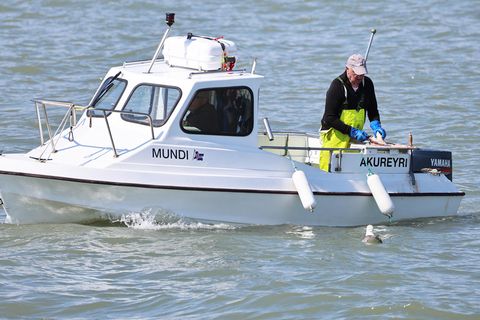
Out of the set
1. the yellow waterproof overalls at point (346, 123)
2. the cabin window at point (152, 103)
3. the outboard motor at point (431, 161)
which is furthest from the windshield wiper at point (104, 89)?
the outboard motor at point (431, 161)

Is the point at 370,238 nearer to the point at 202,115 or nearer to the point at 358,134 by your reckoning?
the point at 358,134

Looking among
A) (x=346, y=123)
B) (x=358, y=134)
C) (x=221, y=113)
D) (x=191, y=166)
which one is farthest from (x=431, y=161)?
(x=191, y=166)

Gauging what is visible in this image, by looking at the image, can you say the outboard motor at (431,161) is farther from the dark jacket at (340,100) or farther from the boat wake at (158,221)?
the boat wake at (158,221)

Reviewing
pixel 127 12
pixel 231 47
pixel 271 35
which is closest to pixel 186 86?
pixel 231 47

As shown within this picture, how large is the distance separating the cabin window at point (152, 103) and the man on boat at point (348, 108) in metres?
1.84

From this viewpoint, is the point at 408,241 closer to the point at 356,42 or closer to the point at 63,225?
the point at 63,225

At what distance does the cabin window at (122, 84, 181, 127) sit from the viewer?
12.2m

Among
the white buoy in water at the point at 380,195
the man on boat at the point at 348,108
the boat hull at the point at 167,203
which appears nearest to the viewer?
the boat hull at the point at 167,203

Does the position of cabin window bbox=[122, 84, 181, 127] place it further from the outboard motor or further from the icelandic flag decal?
the outboard motor

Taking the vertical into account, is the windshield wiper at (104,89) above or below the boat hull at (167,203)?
above

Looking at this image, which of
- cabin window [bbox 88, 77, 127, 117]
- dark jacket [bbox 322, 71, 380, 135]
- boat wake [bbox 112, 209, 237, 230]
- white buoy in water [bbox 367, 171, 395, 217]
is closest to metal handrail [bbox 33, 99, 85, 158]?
cabin window [bbox 88, 77, 127, 117]

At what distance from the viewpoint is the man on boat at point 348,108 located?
12703 millimetres

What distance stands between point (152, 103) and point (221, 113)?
782mm

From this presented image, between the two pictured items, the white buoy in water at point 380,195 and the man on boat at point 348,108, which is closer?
the white buoy in water at point 380,195
